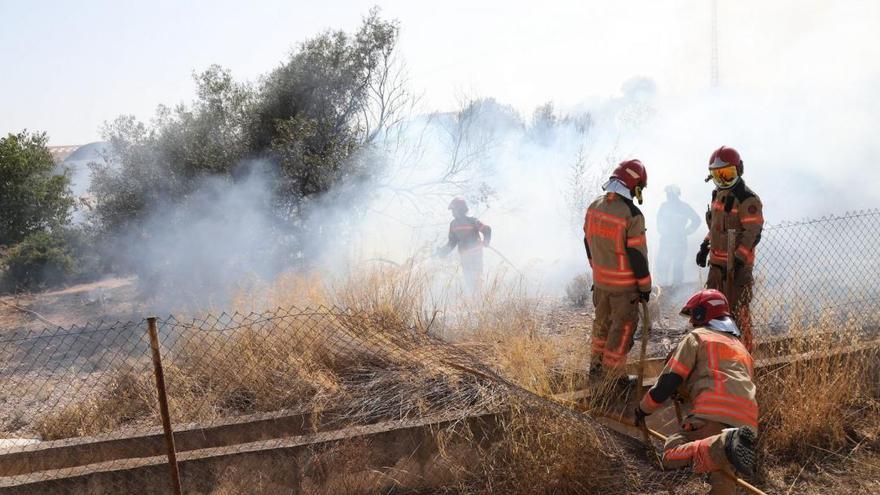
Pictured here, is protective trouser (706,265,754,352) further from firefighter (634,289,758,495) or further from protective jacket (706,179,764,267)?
firefighter (634,289,758,495)

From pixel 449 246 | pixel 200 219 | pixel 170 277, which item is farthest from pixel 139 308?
pixel 449 246

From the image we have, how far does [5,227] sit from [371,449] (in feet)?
41.5

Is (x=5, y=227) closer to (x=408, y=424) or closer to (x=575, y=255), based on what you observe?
(x=575, y=255)

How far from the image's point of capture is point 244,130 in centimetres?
1127

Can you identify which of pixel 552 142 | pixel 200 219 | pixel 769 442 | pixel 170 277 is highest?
pixel 552 142

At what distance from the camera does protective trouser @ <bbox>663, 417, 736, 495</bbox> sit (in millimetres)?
3207

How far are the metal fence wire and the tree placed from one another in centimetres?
840

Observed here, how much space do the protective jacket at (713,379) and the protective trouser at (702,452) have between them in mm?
72

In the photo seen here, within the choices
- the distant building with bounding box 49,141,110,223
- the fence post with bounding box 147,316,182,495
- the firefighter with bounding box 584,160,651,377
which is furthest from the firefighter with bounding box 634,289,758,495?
the distant building with bounding box 49,141,110,223

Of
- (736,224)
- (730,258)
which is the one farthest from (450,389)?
(736,224)

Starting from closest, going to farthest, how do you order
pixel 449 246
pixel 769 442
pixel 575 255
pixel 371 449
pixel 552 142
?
pixel 371 449 < pixel 769 442 < pixel 449 246 < pixel 575 255 < pixel 552 142

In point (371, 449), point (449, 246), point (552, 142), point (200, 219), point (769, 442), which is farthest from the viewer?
point (552, 142)

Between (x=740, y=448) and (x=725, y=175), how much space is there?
294 centimetres

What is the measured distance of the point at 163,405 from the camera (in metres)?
3.82
